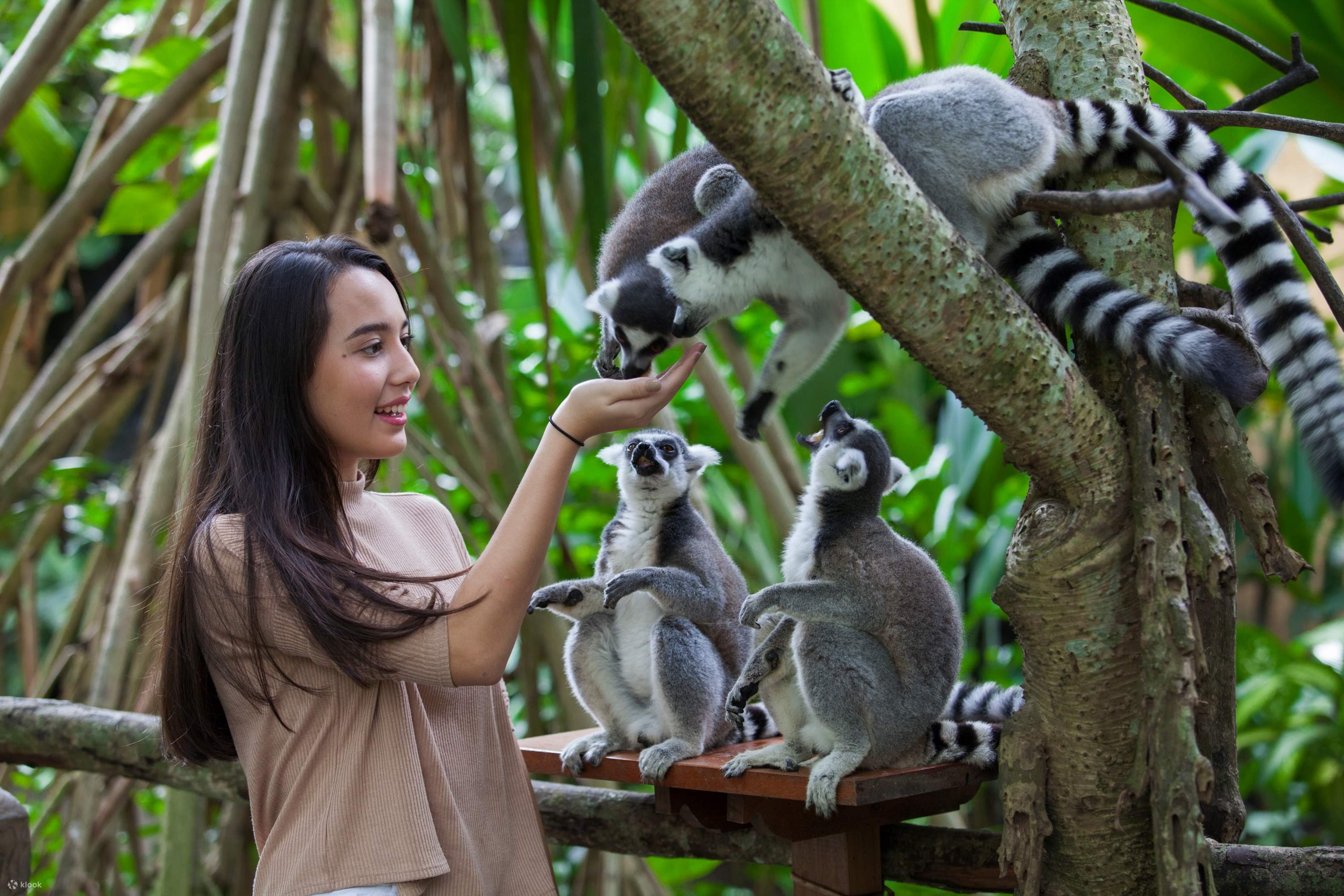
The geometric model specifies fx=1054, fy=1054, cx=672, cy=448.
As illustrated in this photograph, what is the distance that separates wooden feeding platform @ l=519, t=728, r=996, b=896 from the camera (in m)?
1.70

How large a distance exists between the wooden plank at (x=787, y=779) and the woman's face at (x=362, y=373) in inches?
29.7

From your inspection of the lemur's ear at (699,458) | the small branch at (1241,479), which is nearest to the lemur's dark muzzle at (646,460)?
the lemur's ear at (699,458)

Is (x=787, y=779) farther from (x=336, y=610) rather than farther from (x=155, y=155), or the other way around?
(x=155, y=155)

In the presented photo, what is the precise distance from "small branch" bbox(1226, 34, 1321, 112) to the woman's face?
1.49 meters

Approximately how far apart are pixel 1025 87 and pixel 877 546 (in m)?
0.89

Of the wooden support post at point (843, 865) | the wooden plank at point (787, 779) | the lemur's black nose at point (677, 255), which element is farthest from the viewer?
the lemur's black nose at point (677, 255)

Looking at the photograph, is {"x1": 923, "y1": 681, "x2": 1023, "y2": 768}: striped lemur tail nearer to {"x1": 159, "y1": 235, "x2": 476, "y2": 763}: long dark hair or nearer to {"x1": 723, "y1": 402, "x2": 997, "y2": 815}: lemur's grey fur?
{"x1": 723, "y1": 402, "x2": 997, "y2": 815}: lemur's grey fur

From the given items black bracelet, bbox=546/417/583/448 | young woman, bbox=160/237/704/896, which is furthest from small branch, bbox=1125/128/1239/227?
black bracelet, bbox=546/417/583/448

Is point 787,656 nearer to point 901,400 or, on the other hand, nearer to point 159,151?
point 159,151

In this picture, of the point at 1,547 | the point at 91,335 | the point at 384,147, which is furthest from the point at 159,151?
the point at 1,547

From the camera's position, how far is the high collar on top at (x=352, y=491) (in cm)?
187

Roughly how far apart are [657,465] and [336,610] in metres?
0.89

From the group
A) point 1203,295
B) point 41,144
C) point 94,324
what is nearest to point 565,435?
point 1203,295

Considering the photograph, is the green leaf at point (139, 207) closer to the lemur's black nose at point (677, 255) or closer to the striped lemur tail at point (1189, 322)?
the lemur's black nose at point (677, 255)
